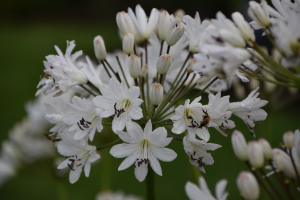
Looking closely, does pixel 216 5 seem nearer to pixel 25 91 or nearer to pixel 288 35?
pixel 25 91

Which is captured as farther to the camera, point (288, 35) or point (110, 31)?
point (110, 31)

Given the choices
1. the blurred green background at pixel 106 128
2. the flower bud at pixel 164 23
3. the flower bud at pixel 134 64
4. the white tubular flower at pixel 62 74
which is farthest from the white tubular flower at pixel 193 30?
the blurred green background at pixel 106 128

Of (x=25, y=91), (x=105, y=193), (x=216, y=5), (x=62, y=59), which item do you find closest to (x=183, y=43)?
(x=62, y=59)

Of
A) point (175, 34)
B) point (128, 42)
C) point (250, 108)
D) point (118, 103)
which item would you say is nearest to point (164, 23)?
point (175, 34)

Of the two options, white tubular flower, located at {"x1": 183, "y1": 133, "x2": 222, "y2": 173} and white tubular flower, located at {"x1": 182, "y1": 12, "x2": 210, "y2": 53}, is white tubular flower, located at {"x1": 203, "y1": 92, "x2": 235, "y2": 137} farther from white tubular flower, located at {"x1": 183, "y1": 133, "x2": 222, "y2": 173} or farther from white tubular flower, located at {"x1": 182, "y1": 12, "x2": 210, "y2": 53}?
white tubular flower, located at {"x1": 182, "y1": 12, "x2": 210, "y2": 53}

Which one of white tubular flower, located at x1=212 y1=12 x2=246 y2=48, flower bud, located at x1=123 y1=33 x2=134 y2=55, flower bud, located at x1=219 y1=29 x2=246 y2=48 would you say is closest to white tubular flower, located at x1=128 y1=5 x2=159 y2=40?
flower bud, located at x1=123 y1=33 x2=134 y2=55

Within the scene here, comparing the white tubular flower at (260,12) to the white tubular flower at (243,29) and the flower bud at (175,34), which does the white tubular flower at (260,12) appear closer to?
the white tubular flower at (243,29)
